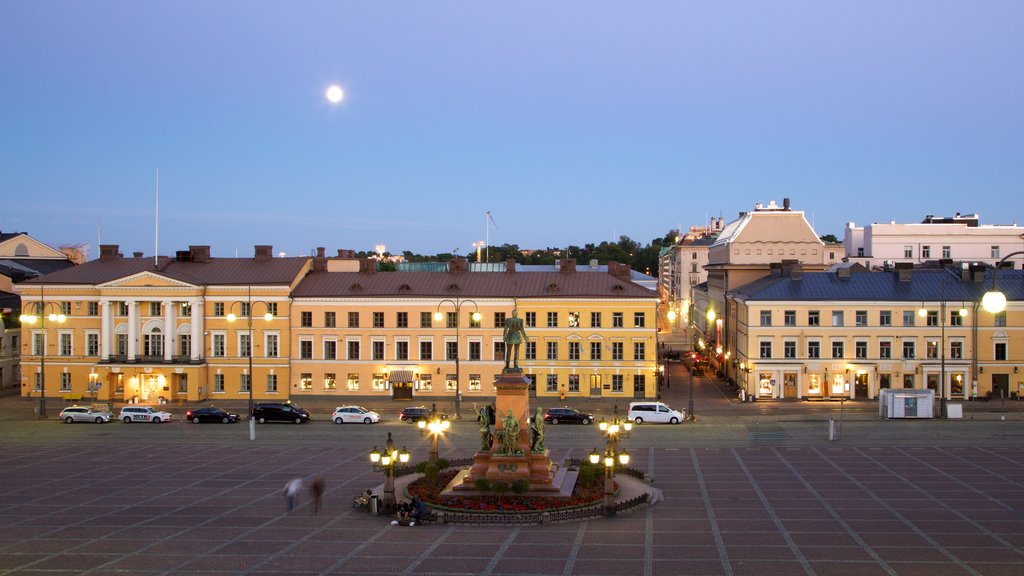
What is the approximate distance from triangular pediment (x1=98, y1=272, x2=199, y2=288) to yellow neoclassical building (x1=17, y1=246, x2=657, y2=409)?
0.07m

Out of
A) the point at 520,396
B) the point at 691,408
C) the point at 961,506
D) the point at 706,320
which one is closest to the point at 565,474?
the point at 520,396

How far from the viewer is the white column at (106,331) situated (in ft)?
232

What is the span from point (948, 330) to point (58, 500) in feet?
187

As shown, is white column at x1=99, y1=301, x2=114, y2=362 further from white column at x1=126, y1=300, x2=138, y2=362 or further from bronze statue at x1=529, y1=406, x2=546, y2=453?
bronze statue at x1=529, y1=406, x2=546, y2=453

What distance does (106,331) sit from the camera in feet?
232

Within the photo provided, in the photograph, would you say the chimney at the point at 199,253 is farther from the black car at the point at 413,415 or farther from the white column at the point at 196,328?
the black car at the point at 413,415

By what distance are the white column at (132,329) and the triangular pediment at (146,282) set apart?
1364mm

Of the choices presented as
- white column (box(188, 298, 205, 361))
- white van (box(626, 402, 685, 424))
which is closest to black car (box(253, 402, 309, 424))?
white column (box(188, 298, 205, 361))

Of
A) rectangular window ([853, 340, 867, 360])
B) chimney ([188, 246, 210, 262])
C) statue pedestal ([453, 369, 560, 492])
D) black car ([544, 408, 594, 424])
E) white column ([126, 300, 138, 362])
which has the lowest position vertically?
black car ([544, 408, 594, 424])

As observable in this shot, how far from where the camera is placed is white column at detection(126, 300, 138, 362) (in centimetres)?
7006

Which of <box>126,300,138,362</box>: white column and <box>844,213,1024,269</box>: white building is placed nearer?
<box>126,300,138,362</box>: white column

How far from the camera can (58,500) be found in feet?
119

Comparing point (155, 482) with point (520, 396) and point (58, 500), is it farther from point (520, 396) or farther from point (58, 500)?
point (520, 396)

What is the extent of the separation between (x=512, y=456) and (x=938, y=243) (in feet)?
265
